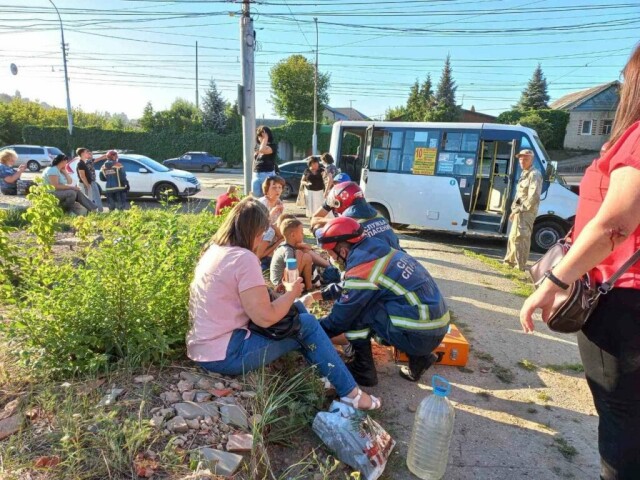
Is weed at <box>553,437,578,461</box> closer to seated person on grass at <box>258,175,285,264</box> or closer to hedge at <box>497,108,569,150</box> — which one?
seated person on grass at <box>258,175,285,264</box>

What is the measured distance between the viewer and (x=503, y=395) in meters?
3.14

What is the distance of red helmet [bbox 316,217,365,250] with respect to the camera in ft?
9.53

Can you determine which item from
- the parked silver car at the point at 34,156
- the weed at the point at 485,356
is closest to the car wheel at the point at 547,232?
the weed at the point at 485,356

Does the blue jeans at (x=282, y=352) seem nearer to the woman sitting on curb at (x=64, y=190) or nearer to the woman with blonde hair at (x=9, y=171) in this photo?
the woman sitting on curb at (x=64, y=190)

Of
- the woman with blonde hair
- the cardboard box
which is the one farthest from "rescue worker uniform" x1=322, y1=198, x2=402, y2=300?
A: the woman with blonde hair

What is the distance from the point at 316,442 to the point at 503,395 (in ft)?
5.25

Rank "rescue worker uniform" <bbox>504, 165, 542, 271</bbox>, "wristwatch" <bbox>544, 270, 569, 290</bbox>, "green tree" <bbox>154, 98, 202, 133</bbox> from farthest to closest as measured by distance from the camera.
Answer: "green tree" <bbox>154, 98, 202, 133</bbox> < "rescue worker uniform" <bbox>504, 165, 542, 271</bbox> < "wristwatch" <bbox>544, 270, 569, 290</bbox>

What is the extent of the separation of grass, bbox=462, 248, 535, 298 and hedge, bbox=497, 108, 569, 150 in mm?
32724

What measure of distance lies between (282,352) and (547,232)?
7317mm

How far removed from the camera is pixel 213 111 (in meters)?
38.6

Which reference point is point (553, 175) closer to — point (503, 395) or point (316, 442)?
point (503, 395)

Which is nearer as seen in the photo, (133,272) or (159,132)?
(133,272)

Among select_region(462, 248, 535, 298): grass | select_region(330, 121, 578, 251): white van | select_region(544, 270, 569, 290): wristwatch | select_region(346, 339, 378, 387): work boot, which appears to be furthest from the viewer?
select_region(330, 121, 578, 251): white van

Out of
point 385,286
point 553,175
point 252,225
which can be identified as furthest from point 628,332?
point 553,175
